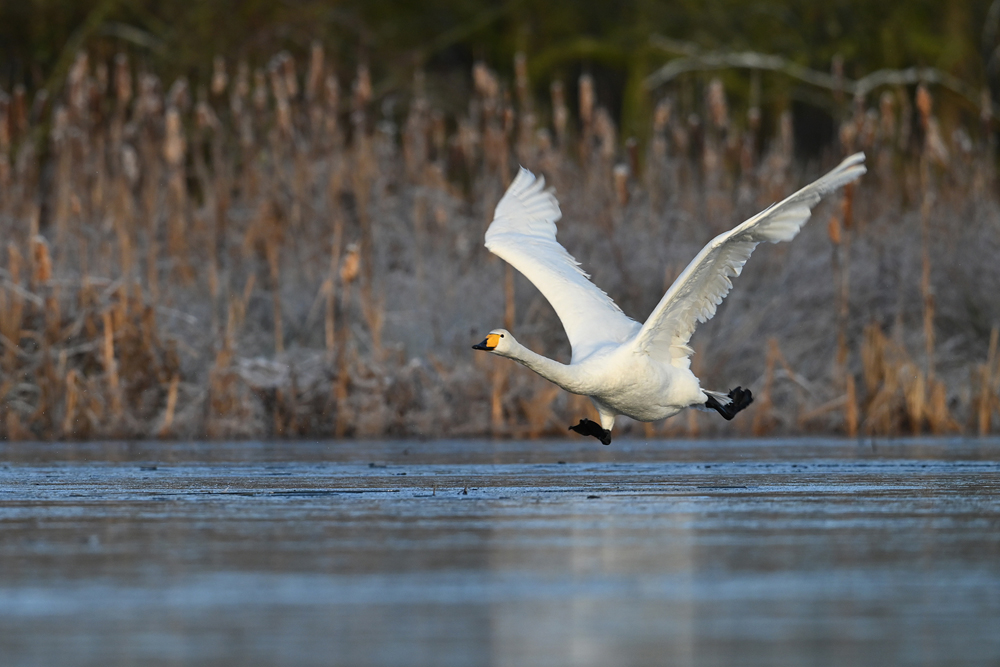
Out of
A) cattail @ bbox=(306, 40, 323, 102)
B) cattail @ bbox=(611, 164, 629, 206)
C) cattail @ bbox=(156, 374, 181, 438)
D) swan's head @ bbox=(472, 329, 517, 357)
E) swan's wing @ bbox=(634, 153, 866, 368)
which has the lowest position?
cattail @ bbox=(156, 374, 181, 438)

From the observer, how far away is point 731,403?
10.8 m

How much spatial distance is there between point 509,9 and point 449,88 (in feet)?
7.15

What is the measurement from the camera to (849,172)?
28.1ft

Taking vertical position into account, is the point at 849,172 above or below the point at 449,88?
below

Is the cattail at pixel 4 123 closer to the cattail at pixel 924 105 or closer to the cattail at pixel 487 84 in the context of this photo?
the cattail at pixel 487 84

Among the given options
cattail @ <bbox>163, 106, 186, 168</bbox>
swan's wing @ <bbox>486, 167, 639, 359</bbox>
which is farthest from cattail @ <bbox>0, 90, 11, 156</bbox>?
swan's wing @ <bbox>486, 167, 639, 359</bbox>

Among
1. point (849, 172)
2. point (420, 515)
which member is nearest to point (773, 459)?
point (849, 172)

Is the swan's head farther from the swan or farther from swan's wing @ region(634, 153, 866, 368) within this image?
swan's wing @ region(634, 153, 866, 368)

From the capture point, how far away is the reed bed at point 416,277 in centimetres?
1344

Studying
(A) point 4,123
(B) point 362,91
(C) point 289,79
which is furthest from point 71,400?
(B) point 362,91

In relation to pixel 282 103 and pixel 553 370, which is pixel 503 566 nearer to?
pixel 553 370

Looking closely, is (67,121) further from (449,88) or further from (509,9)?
(509,9)

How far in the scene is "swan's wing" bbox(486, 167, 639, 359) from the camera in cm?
1088

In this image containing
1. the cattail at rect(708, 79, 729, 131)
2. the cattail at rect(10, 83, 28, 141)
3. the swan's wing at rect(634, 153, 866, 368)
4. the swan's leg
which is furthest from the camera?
the cattail at rect(708, 79, 729, 131)
